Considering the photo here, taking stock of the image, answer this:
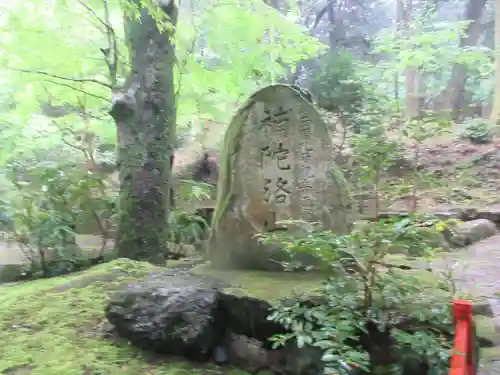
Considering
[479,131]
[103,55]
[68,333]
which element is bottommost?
[68,333]

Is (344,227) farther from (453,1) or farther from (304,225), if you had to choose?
(453,1)

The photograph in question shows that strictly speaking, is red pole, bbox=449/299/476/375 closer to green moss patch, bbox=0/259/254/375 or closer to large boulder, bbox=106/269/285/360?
large boulder, bbox=106/269/285/360

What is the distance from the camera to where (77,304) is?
4000 millimetres

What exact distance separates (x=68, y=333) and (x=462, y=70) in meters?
14.6

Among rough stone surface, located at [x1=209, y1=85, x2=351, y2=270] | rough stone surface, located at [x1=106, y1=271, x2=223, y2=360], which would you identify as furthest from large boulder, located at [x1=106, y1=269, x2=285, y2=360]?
rough stone surface, located at [x1=209, y1=85, x2=351, y2=270]

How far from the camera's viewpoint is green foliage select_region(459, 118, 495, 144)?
11406 mm

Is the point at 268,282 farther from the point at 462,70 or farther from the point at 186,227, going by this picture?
the point at 462,70

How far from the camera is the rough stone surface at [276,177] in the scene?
3945mm

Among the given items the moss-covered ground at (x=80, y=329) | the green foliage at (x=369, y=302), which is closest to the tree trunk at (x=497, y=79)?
the moss-covered ground at (x=80, y=329)

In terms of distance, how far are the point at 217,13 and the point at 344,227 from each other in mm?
3948

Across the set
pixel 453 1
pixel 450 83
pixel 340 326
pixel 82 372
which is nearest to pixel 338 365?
pixel 340 326

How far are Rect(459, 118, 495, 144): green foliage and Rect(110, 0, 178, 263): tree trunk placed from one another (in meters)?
8.85

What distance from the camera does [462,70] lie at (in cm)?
1482

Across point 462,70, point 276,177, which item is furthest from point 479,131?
point 276,177
